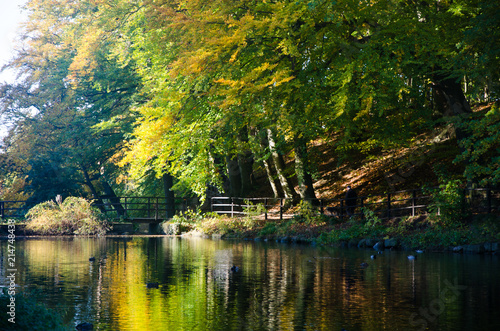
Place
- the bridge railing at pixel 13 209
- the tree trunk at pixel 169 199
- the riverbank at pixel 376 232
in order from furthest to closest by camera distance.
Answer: the tree trunk at pixel 169 199 → the bridge railing at pixel 13 209 → the riverbank at pixel 376 232

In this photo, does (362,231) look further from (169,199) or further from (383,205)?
(169,199)

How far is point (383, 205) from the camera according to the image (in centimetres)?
2350

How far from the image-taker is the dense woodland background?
1552 cm

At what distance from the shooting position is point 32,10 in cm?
4103

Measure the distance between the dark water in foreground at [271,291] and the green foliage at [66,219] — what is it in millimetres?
12355

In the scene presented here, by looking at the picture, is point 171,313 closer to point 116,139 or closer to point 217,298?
point 217,298

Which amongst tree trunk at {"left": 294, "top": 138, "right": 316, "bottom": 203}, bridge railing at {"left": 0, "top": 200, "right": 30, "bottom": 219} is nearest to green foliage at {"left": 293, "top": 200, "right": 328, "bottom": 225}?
tree trunk at {"left": 294, "top": 138, "right": 316, "bottom": 203}

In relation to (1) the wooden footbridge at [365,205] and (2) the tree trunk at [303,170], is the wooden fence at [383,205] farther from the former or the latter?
(2) the tree trunk at [303,170]

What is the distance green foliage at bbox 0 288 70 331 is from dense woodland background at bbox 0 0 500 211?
1115cm

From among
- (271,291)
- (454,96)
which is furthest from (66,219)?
(271,291)

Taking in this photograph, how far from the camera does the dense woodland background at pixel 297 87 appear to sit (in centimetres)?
1552

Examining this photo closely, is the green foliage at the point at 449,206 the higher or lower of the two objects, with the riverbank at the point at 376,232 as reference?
higher

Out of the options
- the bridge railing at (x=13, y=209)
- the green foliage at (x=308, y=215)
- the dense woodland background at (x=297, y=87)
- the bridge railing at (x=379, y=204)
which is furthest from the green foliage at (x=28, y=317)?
the bridge railing at (x=13, y=209)

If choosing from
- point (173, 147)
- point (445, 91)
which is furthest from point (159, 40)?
point (445, 91)
